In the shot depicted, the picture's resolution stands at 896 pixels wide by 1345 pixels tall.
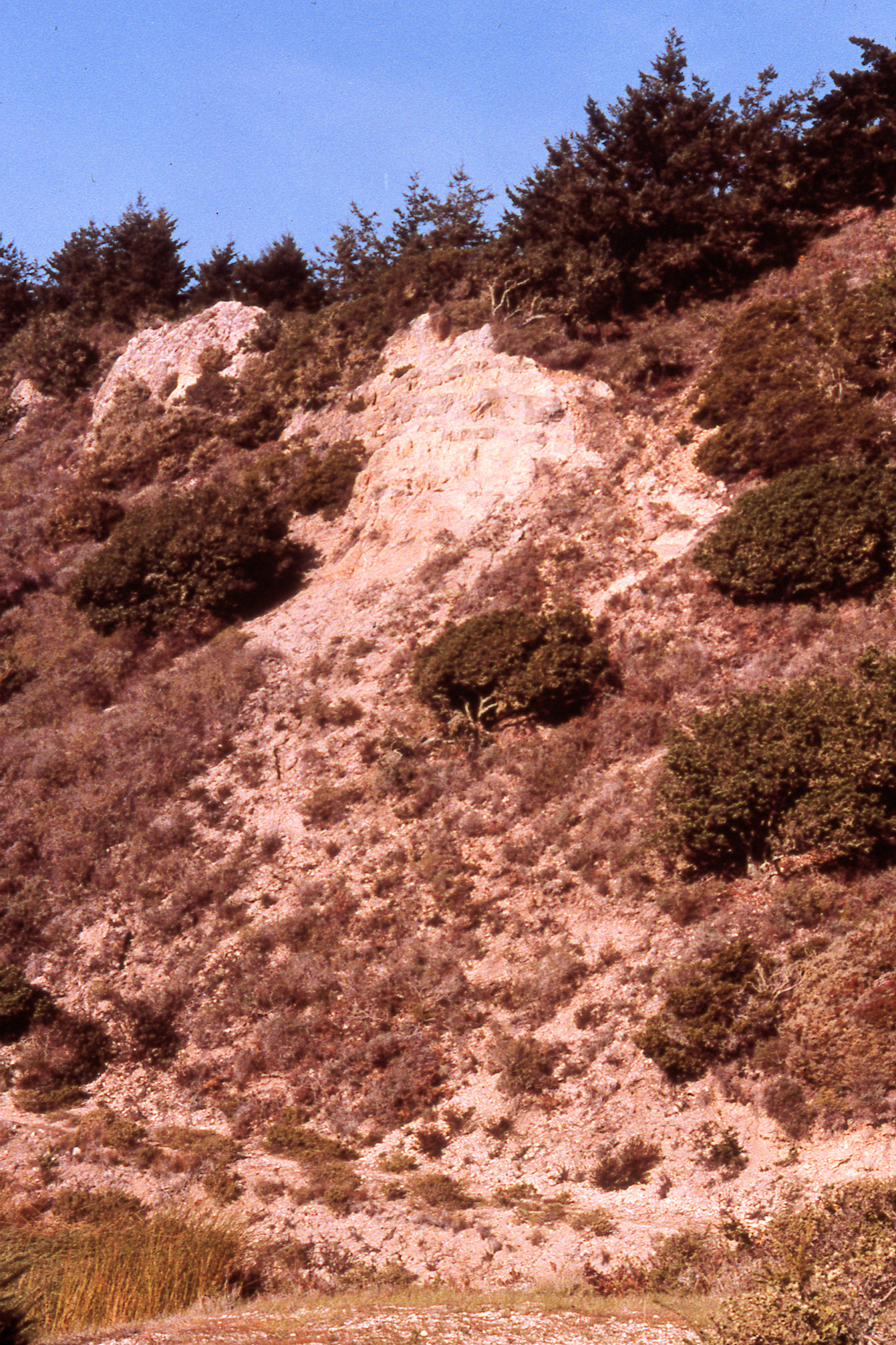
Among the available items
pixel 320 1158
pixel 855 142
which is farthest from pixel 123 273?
pixel 320 1158

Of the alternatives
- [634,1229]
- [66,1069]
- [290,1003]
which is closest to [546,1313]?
[634,1229]

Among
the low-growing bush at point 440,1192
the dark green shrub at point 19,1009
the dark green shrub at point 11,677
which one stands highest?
the dark green shrub at point 11,677

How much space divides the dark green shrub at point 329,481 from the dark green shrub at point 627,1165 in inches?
684

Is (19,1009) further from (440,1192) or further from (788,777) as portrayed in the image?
(788,777)

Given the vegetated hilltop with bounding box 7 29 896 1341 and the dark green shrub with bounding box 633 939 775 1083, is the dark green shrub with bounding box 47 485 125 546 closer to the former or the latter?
the vegetated hilltop with bounding box 7 29 896 1341

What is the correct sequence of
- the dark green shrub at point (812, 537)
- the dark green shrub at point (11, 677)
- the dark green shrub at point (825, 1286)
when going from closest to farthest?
the dark green shrub at point (825, 1286), the dark green shrub at point (812, 537), the dark green shrub at point (11, 677)

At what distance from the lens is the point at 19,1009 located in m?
14.7

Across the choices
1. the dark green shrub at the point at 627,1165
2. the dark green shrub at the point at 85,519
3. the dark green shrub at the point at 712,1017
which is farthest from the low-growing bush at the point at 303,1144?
the dark green shrub at the point at 85,519

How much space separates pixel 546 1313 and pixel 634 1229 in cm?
208

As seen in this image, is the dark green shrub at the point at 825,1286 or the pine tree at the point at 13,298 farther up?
the pine tree at the point at 13,298

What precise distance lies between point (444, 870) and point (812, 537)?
8.57 metres

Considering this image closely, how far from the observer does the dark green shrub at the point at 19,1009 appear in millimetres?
14703

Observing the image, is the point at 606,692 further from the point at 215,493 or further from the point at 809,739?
→ the point at 215,493

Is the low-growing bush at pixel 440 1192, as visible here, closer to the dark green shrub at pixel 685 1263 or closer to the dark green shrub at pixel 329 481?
the dark green shrub at pixel 685 1263
